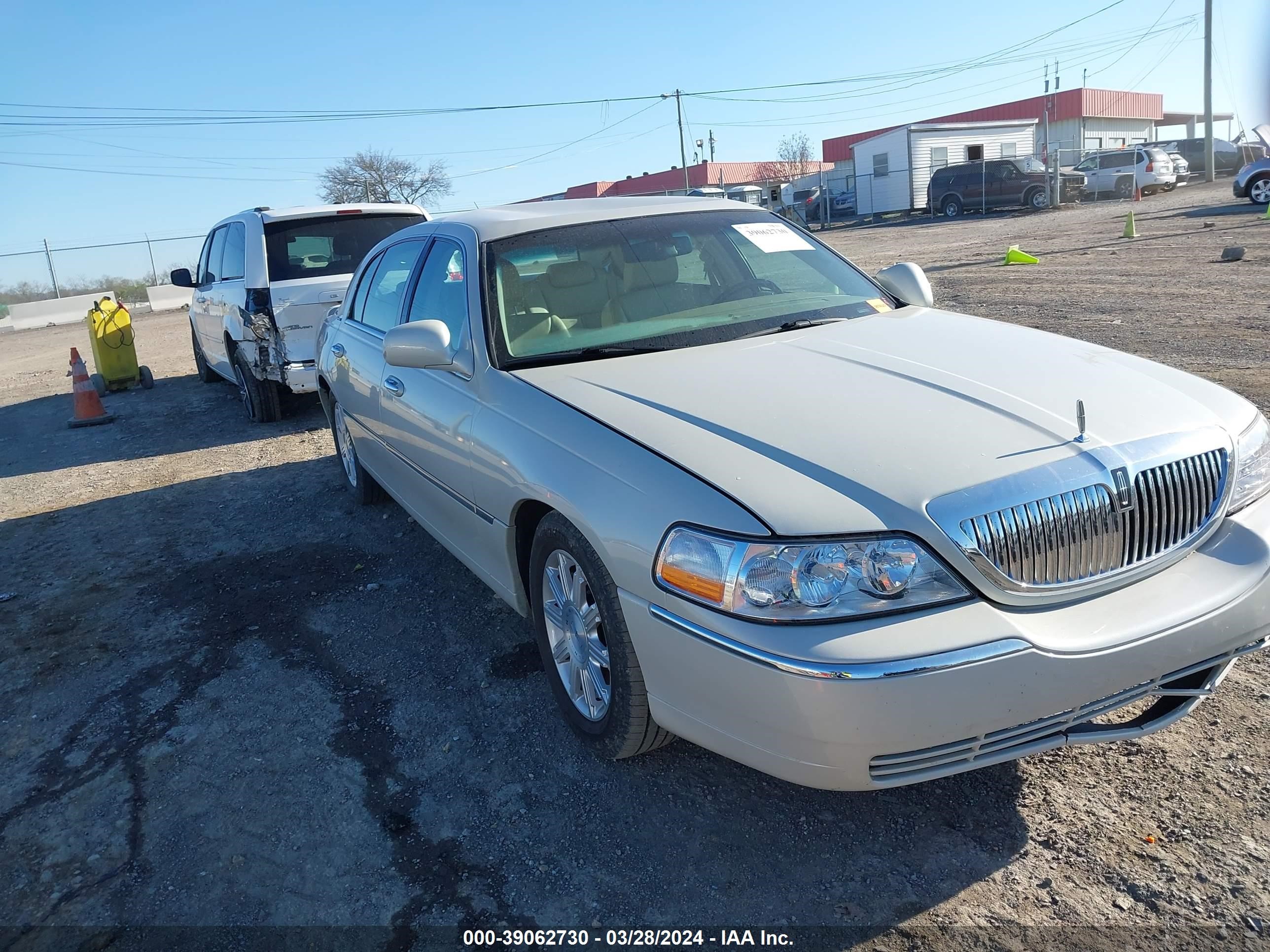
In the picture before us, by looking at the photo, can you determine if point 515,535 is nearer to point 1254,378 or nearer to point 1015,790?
point 1015,790

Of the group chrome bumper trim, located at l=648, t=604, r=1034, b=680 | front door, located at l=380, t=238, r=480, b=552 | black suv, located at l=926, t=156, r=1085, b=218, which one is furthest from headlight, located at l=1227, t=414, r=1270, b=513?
black suv, located at l=926, t=156, r=1085, b=218

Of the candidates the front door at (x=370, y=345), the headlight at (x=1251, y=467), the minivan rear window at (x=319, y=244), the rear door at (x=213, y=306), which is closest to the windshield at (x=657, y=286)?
the front door at (x=370, y=345)

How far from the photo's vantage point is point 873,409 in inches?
108

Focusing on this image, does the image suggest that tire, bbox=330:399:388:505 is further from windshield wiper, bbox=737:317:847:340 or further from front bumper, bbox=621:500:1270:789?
front bumper, bbox=621:500:1270:789

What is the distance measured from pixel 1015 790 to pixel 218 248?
372 inches

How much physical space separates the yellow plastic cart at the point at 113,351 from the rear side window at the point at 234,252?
326 cm

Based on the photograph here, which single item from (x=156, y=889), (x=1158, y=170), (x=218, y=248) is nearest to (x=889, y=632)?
(x=156, y=889)

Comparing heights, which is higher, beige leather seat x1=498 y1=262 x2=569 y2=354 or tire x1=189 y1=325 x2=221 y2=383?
beige leather seat x1=498 y1=262 x2=569 y2=354

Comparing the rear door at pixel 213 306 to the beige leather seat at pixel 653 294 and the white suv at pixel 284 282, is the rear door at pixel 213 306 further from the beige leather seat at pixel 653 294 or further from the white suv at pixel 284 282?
the beige leather seat at pixel 653 294

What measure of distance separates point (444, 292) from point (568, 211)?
696 mm

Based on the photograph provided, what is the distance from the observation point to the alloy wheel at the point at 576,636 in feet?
9.67

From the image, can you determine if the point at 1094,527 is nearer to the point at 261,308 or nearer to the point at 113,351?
the point at 261,308

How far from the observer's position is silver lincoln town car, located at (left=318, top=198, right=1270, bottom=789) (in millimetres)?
2221

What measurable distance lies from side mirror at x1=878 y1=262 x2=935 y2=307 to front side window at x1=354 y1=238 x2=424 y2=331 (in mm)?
2210
